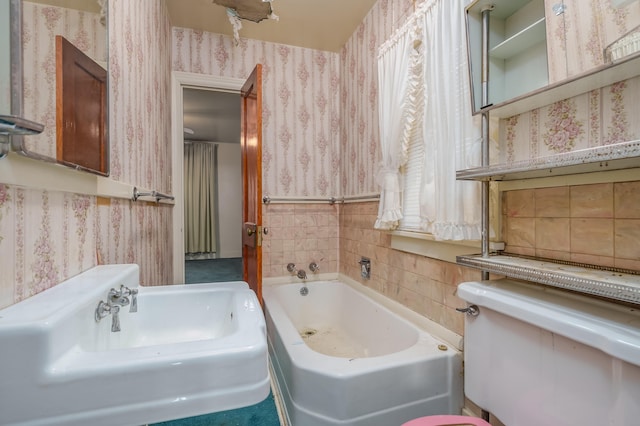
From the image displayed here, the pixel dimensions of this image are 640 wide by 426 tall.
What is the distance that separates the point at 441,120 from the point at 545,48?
0.45 metres

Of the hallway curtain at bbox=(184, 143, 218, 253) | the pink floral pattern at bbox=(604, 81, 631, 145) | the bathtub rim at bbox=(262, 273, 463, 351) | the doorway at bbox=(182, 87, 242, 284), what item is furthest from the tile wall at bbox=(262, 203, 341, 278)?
the hallway curtain at bbox=(184, 143, 218, 253)

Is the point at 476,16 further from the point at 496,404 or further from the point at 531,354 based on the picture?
the point at 496,404

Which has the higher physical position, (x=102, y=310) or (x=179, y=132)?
(x=179, y=132)

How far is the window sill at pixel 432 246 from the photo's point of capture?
1.30 m

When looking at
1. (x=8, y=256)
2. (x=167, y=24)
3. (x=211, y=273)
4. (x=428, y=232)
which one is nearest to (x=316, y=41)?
(x=167, y=24)

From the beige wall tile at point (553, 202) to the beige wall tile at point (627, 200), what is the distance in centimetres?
13

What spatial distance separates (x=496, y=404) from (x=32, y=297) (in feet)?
4.35

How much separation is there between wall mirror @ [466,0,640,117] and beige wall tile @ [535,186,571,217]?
303mm

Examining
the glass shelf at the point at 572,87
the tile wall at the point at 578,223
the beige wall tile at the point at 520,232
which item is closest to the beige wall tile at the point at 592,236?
the tile wall at the point at 578,223

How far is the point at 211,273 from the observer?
468 cm

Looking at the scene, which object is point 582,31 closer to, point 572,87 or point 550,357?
point 572,87

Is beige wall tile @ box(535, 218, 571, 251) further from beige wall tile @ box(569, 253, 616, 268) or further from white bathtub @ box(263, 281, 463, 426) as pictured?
white bathtub @ box(263, 281, 463, 426)

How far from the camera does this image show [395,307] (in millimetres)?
1867

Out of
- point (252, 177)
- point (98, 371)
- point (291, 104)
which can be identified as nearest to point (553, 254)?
point (98, 371)
